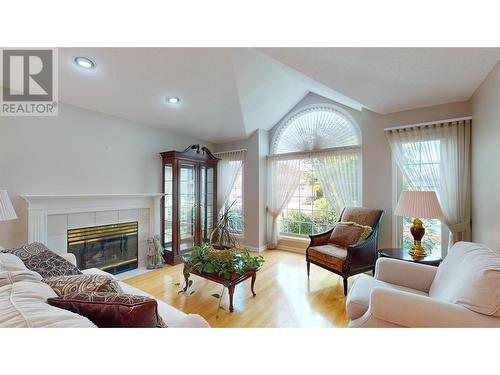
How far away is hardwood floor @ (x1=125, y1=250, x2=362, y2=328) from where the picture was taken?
6.40 feet

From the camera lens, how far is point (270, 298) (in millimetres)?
2340

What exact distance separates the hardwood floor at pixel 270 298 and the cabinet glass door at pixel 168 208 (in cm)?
48

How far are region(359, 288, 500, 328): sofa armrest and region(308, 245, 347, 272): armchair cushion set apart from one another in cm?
114

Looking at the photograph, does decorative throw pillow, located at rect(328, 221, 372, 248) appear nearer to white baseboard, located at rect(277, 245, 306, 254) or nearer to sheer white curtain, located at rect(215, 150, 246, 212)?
Result: white baseboard, located at rect(277, 245, 306, 254)

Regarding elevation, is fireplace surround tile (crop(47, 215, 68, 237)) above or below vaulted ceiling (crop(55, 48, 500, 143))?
below

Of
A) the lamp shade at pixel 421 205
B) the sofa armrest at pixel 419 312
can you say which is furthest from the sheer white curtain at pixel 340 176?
the sofa armrest at pixel 419 312

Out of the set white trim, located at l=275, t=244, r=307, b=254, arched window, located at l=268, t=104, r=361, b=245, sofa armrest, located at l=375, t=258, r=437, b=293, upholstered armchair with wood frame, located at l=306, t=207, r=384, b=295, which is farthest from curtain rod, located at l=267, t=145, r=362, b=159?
sofa armrest, located at l=375, t=258, r=437, b=293

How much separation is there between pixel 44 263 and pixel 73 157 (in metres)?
1.63

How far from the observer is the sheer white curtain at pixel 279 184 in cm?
404

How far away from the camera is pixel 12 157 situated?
7.55ft

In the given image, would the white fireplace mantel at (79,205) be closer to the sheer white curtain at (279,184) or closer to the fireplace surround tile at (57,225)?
the fireplace surround tile at (57,225)

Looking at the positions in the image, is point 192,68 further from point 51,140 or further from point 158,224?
point 158,224
